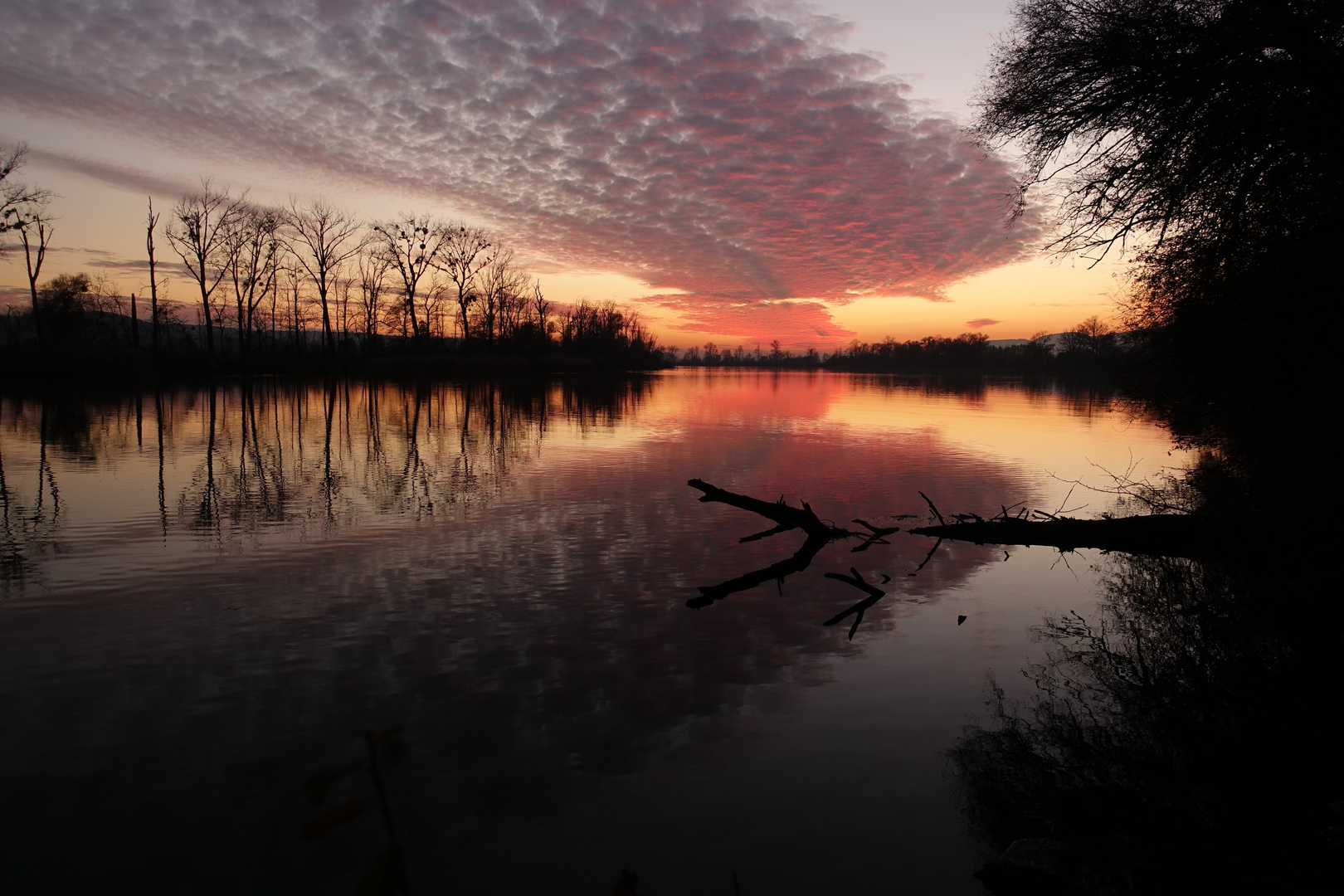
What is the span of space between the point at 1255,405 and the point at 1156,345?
8.48ft

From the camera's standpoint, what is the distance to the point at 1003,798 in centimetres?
502

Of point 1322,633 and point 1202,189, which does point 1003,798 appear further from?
point 1202,189

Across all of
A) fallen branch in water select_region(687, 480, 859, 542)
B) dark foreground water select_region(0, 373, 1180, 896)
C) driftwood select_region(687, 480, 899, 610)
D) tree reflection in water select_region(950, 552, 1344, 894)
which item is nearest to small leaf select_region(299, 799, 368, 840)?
dark foreground water select_region(0, 373, 1180, 896)

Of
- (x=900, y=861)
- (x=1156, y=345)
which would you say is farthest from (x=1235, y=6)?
(x=900, y=861)

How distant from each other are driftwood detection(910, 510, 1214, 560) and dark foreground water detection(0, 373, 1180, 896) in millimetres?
586

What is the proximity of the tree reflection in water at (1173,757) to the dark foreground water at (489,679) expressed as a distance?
15.7 inches

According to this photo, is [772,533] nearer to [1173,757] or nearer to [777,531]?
[777,531]

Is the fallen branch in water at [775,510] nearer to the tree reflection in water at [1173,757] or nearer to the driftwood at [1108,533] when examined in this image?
the driftwood at [1108,533]

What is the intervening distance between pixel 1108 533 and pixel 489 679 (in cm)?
785

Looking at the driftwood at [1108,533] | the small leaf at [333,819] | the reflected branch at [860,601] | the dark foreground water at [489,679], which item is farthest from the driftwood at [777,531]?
the small leaf at [333,819]

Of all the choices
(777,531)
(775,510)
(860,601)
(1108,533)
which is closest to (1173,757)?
(860,601)

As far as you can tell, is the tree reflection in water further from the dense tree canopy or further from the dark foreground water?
the dense tree canopy

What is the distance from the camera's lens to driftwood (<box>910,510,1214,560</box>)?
865 cm

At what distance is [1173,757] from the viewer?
5.47m
